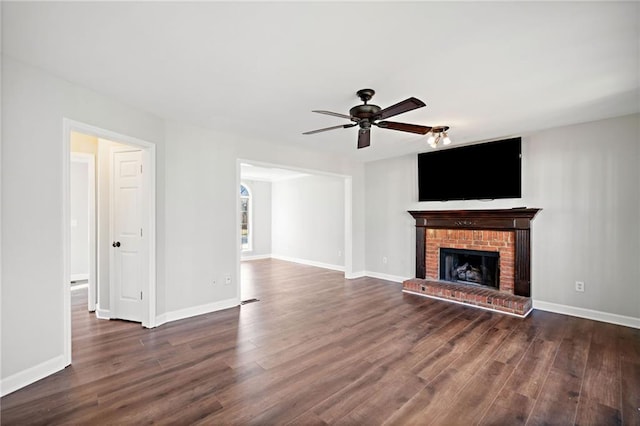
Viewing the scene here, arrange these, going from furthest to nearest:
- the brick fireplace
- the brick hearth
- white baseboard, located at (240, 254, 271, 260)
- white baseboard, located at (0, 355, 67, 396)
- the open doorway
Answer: white baseboard, located at (240, 254, 271, 260)
the open doorway
the brick fireplace
the brick hearth
white baseboard, located at (0, 355, 67, 396)

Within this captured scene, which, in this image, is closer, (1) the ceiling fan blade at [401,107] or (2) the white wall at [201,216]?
(1) the ceiling fan blade at [401,107]

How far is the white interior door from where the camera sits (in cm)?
350

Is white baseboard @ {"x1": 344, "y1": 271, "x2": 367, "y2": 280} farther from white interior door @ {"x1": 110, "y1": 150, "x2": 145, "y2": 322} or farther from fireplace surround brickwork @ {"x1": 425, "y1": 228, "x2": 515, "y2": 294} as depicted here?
white interior door @ {"x1": 110, "y1": 150, "x2": 145, "y2": 322}

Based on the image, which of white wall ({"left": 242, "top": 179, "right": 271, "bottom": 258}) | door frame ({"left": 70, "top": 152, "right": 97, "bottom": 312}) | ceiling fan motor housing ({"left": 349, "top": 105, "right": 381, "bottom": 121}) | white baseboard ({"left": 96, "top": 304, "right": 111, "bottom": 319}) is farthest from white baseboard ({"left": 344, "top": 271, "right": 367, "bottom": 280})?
door frame ({"left": 70, "top": 152, "right": 97, "bottom": 312})

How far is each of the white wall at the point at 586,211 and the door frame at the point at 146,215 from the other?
484 centimetres

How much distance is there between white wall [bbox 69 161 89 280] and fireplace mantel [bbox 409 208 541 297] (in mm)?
6702

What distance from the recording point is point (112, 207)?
3.68 m

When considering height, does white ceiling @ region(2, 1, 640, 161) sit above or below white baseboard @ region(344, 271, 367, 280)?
above

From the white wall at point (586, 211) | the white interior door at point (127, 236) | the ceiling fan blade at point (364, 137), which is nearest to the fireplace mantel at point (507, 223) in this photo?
the white wall at point (586, 211)

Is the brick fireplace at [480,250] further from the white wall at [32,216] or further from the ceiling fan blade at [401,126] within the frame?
the white wall at [32,216]

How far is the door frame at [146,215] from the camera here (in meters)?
2.52

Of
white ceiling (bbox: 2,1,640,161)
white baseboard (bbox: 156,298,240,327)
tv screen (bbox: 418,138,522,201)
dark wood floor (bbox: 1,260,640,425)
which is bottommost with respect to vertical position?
dark wood floor (bbox: 1,260,640,425)

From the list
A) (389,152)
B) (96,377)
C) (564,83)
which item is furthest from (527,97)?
(96,377)

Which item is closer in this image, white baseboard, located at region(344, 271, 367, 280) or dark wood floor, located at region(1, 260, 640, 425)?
dark wood floor, located at region(1, 260, 640, 425)
